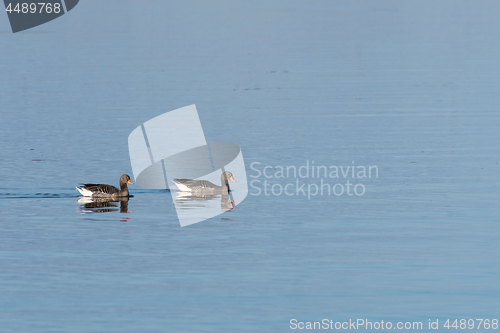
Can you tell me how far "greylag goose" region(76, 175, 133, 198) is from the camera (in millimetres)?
21859

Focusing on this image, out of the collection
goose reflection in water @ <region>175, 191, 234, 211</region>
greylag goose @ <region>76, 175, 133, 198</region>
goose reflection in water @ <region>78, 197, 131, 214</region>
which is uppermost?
greylag goose @ <region>76, 175, 133, 198</region>

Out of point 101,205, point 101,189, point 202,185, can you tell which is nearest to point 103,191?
point 101,189

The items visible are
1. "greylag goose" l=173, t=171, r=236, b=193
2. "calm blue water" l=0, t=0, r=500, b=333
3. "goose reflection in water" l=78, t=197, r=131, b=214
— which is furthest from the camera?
"greylag goose" l=173, t=171, r=236, b=193

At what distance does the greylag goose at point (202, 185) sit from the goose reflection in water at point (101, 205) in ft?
4.96

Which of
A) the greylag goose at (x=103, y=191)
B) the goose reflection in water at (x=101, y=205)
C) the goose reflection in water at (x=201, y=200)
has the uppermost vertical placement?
the greylag goose at (x=103, y=191)

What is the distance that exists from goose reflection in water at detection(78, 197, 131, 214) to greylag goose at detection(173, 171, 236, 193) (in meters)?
1.51

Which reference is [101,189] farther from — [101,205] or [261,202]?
[261,202]

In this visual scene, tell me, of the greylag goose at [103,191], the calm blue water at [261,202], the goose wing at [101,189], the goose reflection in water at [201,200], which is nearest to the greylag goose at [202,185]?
the goose reflection in water at [201,200]

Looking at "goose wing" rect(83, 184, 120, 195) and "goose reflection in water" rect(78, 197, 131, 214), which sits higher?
"goose wing" rect(83, 184, 120, 195)

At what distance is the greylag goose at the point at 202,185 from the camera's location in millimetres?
22875

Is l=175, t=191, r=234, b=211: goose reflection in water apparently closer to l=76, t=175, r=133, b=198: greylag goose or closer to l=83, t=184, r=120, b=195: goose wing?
l=76, t=175, r=133, b=198: greylag goose

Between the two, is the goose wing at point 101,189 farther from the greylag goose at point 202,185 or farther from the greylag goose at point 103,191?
the greylag goose at point 202,185

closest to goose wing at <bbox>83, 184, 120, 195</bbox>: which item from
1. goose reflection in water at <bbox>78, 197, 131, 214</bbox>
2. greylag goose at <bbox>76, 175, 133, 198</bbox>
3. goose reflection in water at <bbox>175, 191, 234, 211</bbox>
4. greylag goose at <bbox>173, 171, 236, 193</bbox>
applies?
greylag goose at <bbox>76, 175, 133, 198</bbox>

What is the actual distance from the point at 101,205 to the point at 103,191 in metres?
0.39
